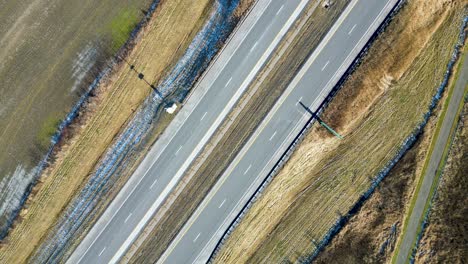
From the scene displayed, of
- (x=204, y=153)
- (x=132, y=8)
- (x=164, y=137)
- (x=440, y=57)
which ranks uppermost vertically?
(x=132, y=8)

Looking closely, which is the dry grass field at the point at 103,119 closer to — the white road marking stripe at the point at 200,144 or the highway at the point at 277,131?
the white road marking stripe at the point at 200,144

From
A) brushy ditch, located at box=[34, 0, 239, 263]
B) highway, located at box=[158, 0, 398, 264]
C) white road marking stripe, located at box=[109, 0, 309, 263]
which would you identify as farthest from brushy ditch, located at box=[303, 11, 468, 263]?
brushy ditch, located at box=[34, 0, 239, 263]

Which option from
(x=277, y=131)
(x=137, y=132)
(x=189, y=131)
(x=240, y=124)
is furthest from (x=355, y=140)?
(x=137, y=132)

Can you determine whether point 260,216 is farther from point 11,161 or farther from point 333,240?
point 11,161

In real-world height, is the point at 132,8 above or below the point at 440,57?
above

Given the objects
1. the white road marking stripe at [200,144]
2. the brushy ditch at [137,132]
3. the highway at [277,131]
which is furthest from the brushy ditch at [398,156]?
the brushy ditch at [137,132]

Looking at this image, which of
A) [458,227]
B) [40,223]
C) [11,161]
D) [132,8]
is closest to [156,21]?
[132,8]
